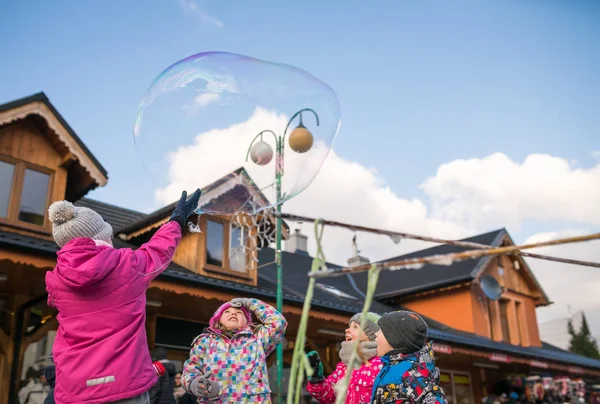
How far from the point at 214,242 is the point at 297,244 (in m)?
12.2

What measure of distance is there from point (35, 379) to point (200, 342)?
6.04 m

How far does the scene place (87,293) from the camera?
2.65m

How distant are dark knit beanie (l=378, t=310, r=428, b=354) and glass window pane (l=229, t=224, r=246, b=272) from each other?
8328 mm

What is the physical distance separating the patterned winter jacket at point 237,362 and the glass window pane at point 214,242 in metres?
7.58

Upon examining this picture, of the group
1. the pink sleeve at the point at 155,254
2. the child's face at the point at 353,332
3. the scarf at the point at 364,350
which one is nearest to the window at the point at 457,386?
the child's face at the point at 353,332

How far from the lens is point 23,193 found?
29.1ft

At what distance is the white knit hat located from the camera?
2.78 meters

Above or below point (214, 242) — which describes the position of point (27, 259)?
below

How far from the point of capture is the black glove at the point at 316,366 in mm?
3418

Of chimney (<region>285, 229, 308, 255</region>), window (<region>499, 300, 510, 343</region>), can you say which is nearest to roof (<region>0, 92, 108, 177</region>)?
chimney (<region>285, 229, 308, 255</region>)

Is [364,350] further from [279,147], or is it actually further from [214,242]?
[214,242]

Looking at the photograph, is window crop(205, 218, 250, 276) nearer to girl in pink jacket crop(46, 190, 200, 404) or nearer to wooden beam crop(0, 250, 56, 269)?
wooden beam crop(0, 250, 56, 269)

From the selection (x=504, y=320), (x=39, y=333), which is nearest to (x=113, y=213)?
(x=39, y=333)

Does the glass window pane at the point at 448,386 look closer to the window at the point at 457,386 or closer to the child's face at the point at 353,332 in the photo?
the window at the point at 457,386
